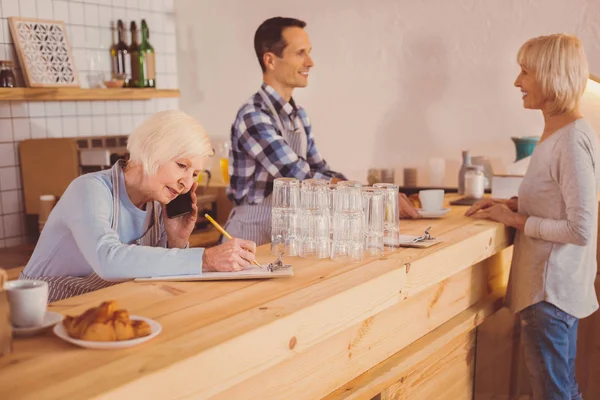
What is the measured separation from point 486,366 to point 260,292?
1.46 meters

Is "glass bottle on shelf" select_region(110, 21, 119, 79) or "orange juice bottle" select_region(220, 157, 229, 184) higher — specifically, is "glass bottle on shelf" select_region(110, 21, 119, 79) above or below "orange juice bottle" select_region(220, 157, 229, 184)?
above

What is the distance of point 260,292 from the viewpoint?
1.79m

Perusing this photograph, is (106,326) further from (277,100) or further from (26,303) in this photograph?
(277,100)

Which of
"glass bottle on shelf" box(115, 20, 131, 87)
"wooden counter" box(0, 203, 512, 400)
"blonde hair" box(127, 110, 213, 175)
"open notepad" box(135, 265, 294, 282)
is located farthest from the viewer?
"glass bottle on shelf" box(115, 20, 131, 87)

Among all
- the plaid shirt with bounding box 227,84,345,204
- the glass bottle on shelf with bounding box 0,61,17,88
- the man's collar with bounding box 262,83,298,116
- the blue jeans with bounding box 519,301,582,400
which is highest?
the glass bottle on shelf with bounding box 0,61,17,88

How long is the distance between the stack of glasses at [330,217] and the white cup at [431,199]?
738mm

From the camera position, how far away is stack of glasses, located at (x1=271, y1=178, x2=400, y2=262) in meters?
2.11

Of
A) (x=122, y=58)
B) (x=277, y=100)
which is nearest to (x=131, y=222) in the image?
(x=277, y=100)

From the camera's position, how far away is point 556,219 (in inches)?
99.0

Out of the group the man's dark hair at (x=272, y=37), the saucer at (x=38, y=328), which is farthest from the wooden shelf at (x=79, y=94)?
the saucer at (x=38, y=328)

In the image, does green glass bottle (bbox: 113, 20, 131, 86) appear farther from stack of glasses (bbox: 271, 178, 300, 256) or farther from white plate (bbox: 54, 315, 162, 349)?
white plate (bbox: 54, 315, 162, 349)

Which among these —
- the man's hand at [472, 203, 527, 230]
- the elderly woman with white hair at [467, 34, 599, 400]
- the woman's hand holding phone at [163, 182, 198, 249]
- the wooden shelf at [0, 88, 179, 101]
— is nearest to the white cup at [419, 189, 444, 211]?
the man's hand at [472, 203, 527, 230]

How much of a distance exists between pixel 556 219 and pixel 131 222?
1447 mm

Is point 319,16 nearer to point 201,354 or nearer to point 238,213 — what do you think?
point 238,213
